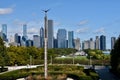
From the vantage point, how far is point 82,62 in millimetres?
133125

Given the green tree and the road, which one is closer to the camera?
the road

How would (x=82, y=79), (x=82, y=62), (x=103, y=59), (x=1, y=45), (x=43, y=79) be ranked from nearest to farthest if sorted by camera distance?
(x=43, y=79), (x=82, y=79), (x=1, y=45), (x=82, y=62), (x=103, y=59)

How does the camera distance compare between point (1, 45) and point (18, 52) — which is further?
point (18, 52)

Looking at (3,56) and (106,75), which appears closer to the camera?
(106,75)

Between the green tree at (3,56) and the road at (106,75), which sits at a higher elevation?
the green tree at (3,56)

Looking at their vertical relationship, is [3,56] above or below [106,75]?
above

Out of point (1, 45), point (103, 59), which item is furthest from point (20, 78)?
point (103, 59)

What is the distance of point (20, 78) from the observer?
58.0 meters

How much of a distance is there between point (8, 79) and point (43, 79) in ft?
30.7

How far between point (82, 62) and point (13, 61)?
3222cm

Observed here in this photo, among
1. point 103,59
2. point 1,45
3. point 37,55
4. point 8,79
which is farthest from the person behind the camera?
point 103,59

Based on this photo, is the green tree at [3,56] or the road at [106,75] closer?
the road at [106,75]

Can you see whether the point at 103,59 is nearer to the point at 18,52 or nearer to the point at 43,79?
the point at 18,52

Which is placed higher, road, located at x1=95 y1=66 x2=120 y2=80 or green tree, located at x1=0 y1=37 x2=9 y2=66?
green tree, located at x1=0 y1=37 x2=9 y2=66
